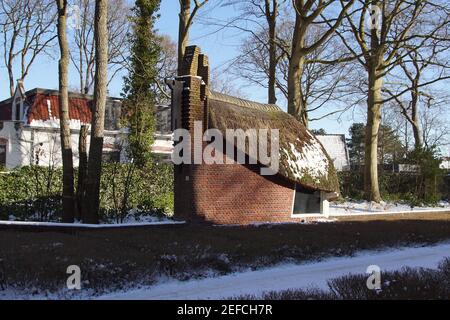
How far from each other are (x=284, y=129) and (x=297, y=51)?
699 cm

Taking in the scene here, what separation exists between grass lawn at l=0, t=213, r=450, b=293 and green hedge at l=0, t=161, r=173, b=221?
8.24ft

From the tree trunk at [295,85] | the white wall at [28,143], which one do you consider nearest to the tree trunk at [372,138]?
the tree trunk at [295,85]

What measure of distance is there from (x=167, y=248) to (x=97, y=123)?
6.22 m

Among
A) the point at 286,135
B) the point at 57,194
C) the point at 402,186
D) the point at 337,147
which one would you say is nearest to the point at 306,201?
the point at 286,135

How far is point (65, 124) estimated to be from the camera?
16.5 metres

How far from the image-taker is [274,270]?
35.3 ft

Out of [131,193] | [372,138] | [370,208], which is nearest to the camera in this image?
[131,193]

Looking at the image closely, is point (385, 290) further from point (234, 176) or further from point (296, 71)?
point (296, 71)

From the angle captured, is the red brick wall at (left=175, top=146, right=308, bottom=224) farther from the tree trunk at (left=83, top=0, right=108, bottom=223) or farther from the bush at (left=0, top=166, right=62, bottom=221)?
the bush at (left=0, top=166, right=62, bottom=221)

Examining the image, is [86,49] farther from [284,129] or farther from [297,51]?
[284,129]

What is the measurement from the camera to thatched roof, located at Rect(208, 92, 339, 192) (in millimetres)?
17516

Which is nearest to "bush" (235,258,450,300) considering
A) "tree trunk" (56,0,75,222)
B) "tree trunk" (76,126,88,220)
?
"tree trunk" (56,0,75,222)

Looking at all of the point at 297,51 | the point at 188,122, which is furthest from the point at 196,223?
the point at 297,51
